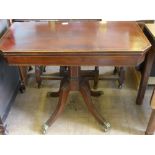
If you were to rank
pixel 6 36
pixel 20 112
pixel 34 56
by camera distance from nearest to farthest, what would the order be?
pixel 34 56 < pixel 6 36 < pixel 20 112

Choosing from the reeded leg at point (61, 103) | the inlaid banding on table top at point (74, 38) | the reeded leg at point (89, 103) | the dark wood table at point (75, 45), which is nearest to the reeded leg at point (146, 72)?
the dark wood table at point (75, 45)

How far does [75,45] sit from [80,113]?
71cm

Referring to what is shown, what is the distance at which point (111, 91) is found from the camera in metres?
1.90

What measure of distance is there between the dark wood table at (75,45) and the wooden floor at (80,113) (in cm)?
37

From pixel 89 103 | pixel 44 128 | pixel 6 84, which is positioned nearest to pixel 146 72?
pixel 89 103

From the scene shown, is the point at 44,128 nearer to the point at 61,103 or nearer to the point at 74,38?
the point at 61,103

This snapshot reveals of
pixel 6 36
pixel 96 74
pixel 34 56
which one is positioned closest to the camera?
pixel 34 56

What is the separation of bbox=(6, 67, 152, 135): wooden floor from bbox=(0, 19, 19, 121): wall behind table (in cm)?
13

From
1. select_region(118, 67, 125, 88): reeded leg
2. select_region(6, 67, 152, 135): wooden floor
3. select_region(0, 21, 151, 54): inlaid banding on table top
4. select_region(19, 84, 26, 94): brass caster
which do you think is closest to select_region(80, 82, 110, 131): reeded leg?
select_region(6, 67, 152, 135): wooden floor

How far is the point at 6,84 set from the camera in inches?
60.1
